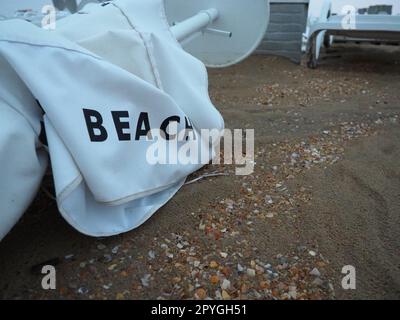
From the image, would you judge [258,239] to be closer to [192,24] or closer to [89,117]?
[89,117]

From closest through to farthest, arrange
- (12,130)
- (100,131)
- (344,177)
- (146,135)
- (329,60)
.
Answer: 1. (12,130)
2. (100,131)
3. (146,135)
4. (344,177)
5. (329,60)

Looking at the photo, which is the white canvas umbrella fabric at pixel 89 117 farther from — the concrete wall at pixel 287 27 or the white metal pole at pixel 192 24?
the concrete wall at pixel 287 27

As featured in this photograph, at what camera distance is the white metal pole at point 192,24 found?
154 centimetres

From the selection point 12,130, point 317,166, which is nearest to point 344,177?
point 317,166

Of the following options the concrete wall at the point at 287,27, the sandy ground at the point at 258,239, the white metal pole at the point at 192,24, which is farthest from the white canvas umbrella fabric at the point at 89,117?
the concrete wall at the point at 287,27

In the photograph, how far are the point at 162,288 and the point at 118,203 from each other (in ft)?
0.83

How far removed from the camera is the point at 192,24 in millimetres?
1681

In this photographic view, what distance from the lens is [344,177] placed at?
4.09 ft

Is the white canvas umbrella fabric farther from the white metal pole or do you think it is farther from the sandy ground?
the white metal pole

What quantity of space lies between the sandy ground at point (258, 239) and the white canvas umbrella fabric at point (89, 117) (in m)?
0.11

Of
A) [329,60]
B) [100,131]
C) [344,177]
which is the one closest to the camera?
[100,131]

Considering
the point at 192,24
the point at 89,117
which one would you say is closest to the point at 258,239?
the point at 89,117
